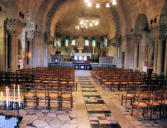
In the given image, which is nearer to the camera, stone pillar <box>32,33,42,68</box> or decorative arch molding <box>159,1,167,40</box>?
decorative arch molding <box>159,1,167,40</box>

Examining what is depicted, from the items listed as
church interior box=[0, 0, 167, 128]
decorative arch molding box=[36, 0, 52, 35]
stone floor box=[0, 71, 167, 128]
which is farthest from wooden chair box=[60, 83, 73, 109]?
decorative arch molding box=[36, 0, 52, 35]

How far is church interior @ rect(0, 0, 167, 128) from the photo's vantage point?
5309mm

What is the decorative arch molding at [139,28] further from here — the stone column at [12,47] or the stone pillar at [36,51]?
the stone column at [12,47]

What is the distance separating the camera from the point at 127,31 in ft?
69.4

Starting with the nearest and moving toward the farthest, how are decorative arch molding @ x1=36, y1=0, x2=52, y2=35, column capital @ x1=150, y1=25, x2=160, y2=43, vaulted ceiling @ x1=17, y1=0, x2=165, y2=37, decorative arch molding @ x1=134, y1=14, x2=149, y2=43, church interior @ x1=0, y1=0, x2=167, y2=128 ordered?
church interior @ x1=0, y1=0, x2=167, y2=128 < column capital @ x1=150, y1=25, x2=160, y2=43 < vaulted ceiling @ x1=17, y1=0, x2=165, y2=37 < decorative arch molding @ x1=134, y1=14, x2=149, y2=43 < decorative arch molding @ x1=36, y1=0, x2=52, y2=35

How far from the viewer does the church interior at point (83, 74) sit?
5.31 metres

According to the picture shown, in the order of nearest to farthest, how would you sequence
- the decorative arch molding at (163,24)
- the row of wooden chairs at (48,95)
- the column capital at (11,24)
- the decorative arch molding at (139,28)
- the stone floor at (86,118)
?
the stone floor at (86,118)
the row of wooden chairs at (48,95)
the column capital at (11,24)
the decorative arch molding at (163,24)
the decorative arch molding at (139,28)

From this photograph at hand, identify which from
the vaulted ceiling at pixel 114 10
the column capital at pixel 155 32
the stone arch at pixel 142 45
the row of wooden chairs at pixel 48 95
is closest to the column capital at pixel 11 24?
the vaulted ceiling at pixel 114 10

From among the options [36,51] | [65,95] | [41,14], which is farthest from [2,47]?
[41,14]

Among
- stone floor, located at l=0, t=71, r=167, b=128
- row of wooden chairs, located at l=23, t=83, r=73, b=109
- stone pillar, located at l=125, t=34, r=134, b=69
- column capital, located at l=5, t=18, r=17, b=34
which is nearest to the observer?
stone floor, located at l=0, t=71, r=167, b=128

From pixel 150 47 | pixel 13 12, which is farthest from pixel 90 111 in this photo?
pixel 150 47

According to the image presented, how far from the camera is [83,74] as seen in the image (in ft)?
61.6

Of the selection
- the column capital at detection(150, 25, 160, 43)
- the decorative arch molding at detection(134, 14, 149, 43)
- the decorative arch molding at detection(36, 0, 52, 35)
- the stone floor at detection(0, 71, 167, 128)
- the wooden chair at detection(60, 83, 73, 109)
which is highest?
the decorative arch molding at detection(36, 0, 52, 35)

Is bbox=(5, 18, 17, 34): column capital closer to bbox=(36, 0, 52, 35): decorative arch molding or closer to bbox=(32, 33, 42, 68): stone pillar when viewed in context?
bbox=(32, 33, 42, 68): stone pillar
